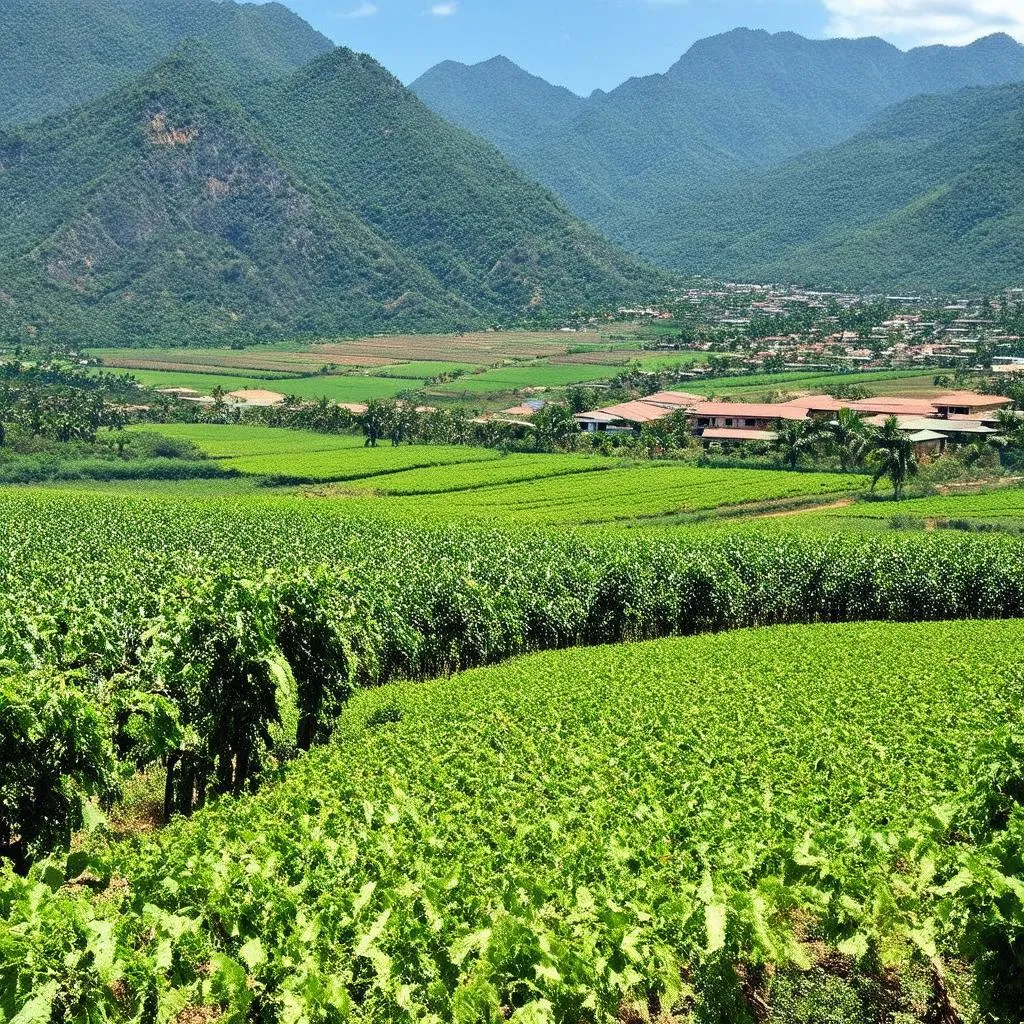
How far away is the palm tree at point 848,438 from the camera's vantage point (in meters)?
94.3

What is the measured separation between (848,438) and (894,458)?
12.0m

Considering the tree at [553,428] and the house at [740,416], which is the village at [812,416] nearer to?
the house at [740,416]

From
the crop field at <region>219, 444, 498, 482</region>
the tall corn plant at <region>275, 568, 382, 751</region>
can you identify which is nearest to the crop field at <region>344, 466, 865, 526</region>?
the crop field at <region>219, 444, 498, 482</region>

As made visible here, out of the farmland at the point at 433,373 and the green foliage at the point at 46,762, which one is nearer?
the green foliage at the point at 46,762

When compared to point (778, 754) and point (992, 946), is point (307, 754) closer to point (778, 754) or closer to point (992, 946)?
point (778, 754)

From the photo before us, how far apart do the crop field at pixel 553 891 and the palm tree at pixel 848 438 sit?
72659mm

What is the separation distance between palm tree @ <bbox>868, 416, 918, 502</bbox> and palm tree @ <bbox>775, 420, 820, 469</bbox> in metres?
10.4

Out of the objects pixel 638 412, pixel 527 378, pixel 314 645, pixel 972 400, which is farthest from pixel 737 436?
pixel 314 645

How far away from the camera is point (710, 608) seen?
2105 inches

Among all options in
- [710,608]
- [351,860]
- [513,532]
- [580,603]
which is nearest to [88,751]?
[351,860]

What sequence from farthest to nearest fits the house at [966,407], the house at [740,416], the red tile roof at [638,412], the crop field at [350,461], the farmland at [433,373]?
1. the farmland at [433,373]
2. the red tile roof at [638,412]
3. the house at [966,407]
4. the house at [740,416]
5. the crop field at [350,461]

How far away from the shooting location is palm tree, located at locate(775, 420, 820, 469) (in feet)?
321

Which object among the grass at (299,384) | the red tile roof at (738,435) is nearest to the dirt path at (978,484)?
the red tile roof at (738,435)

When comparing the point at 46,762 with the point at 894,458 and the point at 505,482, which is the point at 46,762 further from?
the point at 894,458
